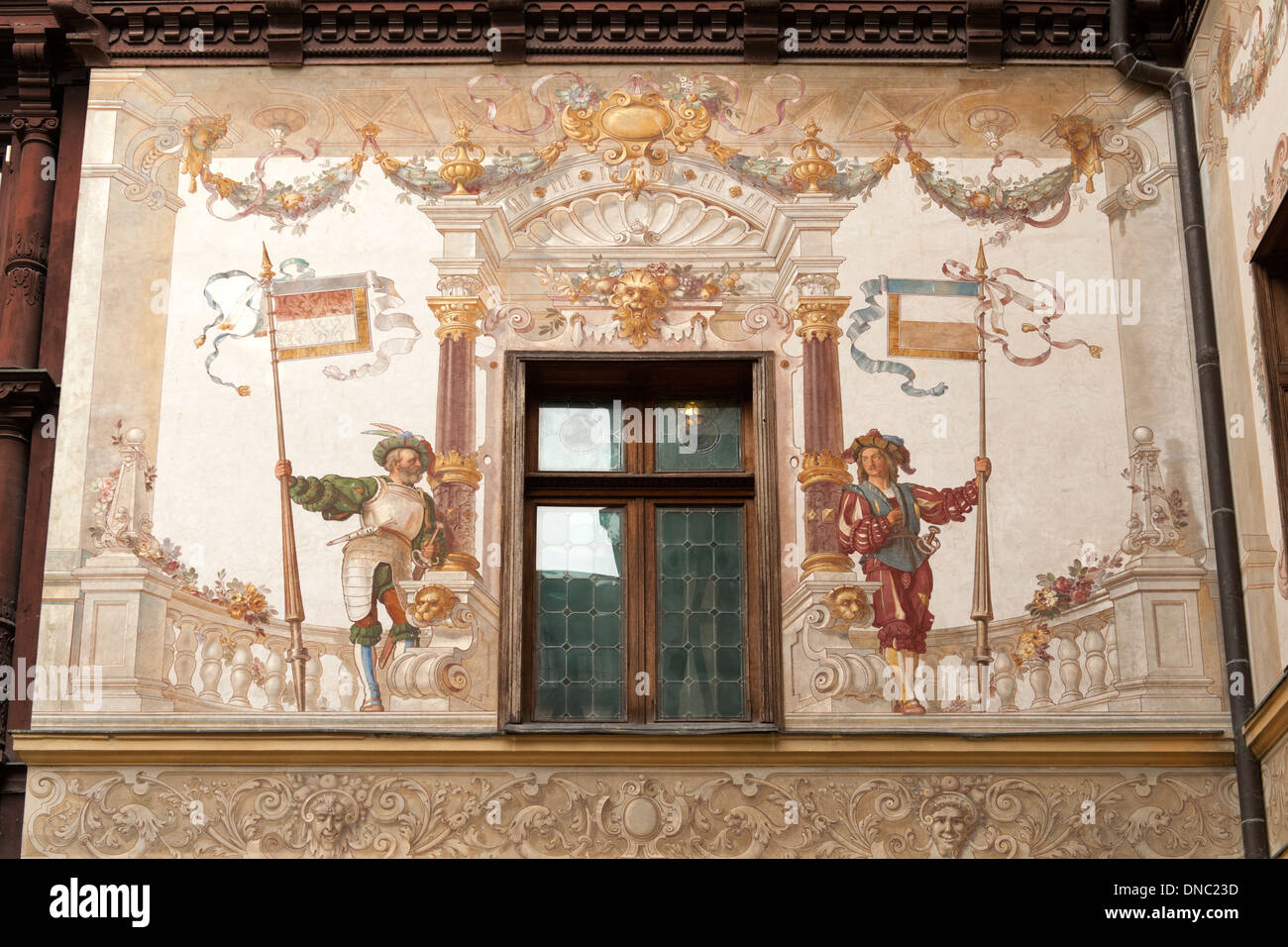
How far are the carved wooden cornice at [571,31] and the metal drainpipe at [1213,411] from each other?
43 cm

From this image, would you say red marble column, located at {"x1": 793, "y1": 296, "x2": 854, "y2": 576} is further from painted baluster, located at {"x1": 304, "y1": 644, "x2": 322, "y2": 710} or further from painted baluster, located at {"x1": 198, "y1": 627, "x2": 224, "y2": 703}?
painted baluster, located at {"x1": 198, "y1": 627, "x2": 224, "y2": 703}

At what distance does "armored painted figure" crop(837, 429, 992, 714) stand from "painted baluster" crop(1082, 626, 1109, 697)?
0.79 m

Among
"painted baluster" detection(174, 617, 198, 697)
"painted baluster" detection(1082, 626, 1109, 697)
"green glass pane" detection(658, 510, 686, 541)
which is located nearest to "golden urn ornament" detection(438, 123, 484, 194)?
"green glass pane" detection(658, 510, 686, 541)

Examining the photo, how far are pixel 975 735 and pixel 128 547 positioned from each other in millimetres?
4408

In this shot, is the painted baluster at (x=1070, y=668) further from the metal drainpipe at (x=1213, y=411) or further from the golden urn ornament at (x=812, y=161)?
the golden urn ornament at (x=812, y=161)

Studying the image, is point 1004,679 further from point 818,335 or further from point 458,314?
point 458,314

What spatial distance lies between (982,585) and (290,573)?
3546 mm

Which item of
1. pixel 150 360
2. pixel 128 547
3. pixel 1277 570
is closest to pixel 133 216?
pixel 150 360

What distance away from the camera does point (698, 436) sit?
11.0 meters

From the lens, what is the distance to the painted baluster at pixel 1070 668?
1020 cm

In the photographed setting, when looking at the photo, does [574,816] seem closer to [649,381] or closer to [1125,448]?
[649,381]

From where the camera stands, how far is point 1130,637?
406 inches

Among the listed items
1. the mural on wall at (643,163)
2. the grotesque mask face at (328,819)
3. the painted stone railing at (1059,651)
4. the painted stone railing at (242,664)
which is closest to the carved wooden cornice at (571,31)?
the mural on wall at (643,163)

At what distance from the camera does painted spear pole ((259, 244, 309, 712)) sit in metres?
10.3
